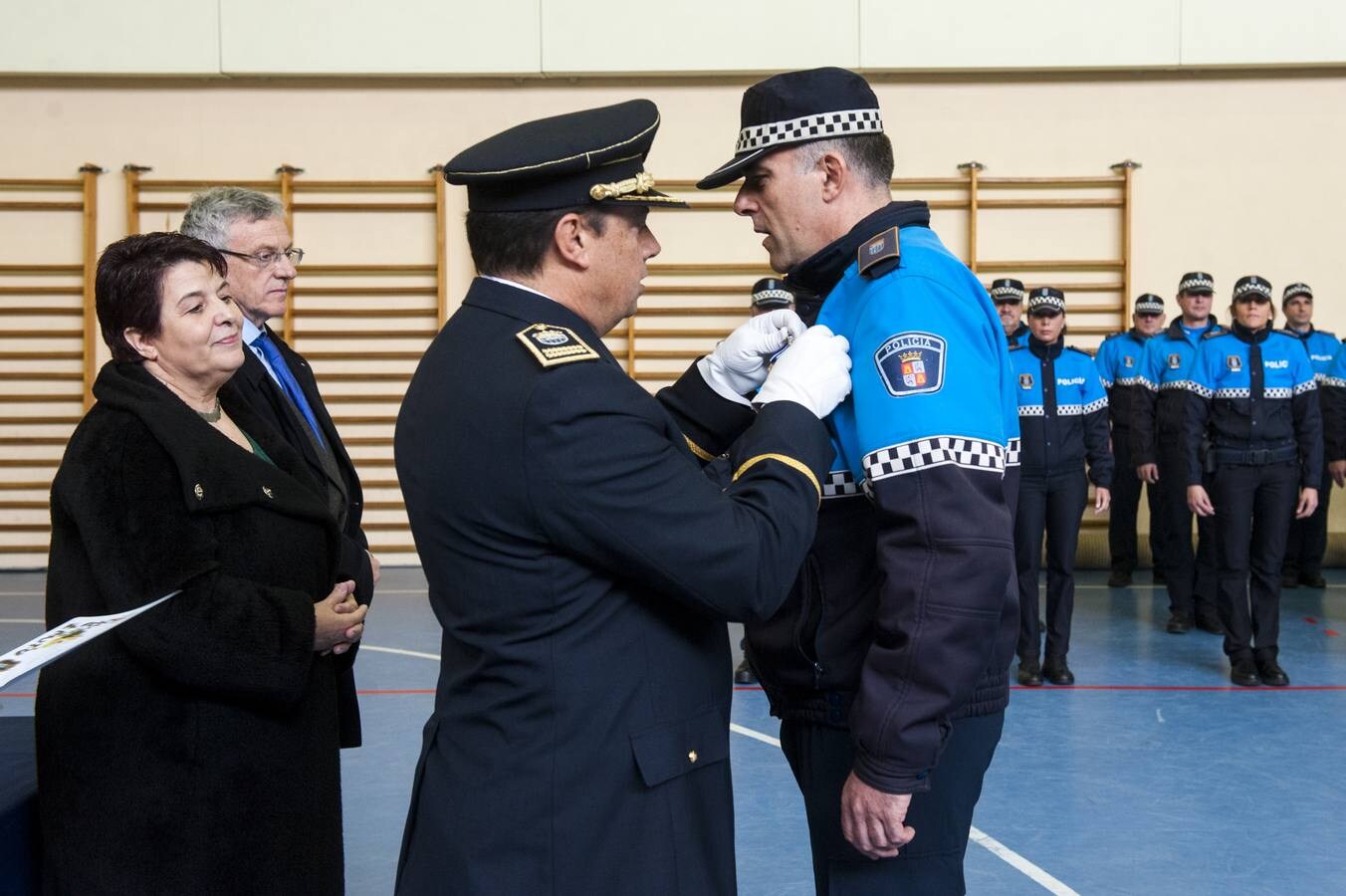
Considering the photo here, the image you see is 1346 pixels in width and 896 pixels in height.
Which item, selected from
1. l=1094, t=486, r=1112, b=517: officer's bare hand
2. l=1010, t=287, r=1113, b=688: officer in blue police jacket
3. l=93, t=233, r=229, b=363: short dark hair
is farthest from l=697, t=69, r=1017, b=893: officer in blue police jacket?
l=1094, t=486, r=1112, b=517: officer's bare hand

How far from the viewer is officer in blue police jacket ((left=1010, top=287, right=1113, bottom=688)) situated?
239 inches

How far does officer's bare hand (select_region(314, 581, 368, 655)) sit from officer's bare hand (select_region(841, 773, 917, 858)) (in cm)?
111

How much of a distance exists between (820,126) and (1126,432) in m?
7.42

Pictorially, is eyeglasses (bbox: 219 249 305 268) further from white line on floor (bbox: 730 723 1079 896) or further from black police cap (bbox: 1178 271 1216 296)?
black police cap (bbox: 1178 271 1216 296)

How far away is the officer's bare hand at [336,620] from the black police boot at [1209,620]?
6.04 meters

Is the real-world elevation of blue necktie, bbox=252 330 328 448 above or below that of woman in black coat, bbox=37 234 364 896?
above

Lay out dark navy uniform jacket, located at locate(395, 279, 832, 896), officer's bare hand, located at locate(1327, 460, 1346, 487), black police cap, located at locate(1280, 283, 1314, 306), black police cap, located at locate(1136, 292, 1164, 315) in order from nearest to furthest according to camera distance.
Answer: dark navy uniform jacket, located at locate(395, 279, 832, 896), officer's bare hand, located at locate(1327, 460, 1346, 487), black police cap, located at locate(1136, 292, 1164, 315), black police cap, located at locate(1280, 283, 1314, 306)

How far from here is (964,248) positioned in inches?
377

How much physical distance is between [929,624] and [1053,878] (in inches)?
88.0

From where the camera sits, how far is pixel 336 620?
98.8 inches

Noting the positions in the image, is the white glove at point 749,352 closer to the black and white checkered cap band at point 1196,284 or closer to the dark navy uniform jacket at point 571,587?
the dark navy uniform jacket at point 571,587

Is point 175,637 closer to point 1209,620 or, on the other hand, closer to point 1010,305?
point 1010,305

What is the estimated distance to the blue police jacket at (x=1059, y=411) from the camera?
629cm

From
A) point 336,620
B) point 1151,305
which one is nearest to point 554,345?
point 336,620
